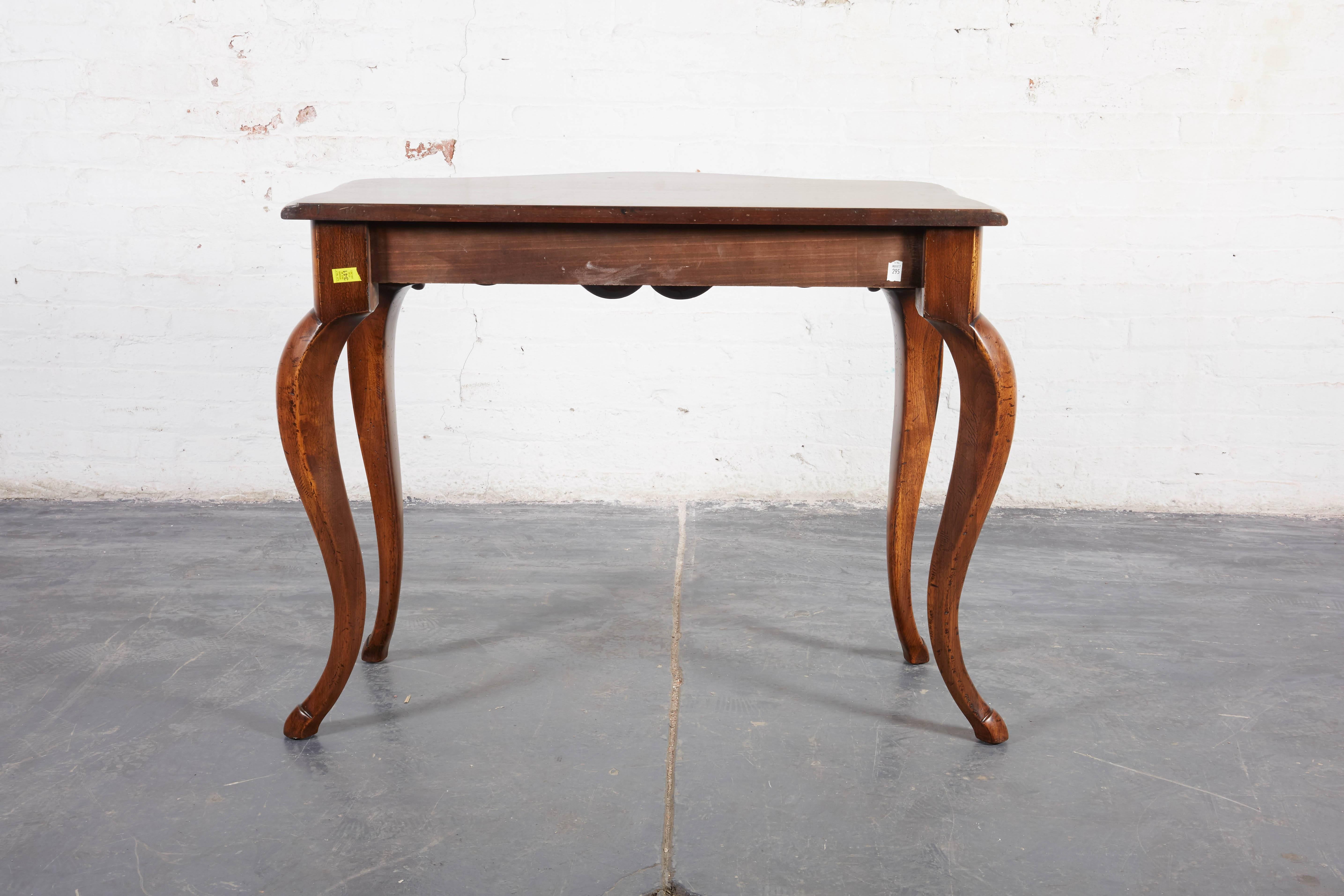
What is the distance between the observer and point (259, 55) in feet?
8.52

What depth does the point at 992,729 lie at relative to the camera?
1.47 meters

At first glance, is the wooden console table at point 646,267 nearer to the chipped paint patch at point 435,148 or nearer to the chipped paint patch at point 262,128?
the chipped paint patch at point 435,148

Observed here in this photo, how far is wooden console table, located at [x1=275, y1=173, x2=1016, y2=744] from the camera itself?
1272 millimetres

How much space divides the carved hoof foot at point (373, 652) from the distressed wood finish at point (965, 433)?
912mm

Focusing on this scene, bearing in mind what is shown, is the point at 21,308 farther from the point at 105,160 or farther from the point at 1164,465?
the point at 1164,465

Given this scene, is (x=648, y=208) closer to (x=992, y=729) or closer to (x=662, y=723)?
(x=662, y=723)

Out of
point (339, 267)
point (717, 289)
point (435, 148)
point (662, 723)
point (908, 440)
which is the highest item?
point (435, 148)

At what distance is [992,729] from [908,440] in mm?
474

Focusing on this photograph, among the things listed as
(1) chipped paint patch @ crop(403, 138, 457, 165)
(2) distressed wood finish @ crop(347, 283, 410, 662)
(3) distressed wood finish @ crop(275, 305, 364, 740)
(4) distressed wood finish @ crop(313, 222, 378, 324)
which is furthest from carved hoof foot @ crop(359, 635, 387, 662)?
(1) chipped paint patch @ crop(403, 138, 457, 165)

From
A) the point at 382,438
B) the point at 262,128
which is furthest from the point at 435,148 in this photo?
the point at 382,438

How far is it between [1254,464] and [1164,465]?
0.75ft

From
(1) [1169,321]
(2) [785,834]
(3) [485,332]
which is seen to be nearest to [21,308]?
(3) [485,332]

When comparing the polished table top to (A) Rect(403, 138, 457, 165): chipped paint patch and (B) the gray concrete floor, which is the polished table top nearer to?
(B) the gray concrete floor

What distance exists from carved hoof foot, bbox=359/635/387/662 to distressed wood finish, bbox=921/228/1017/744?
2.99ft
